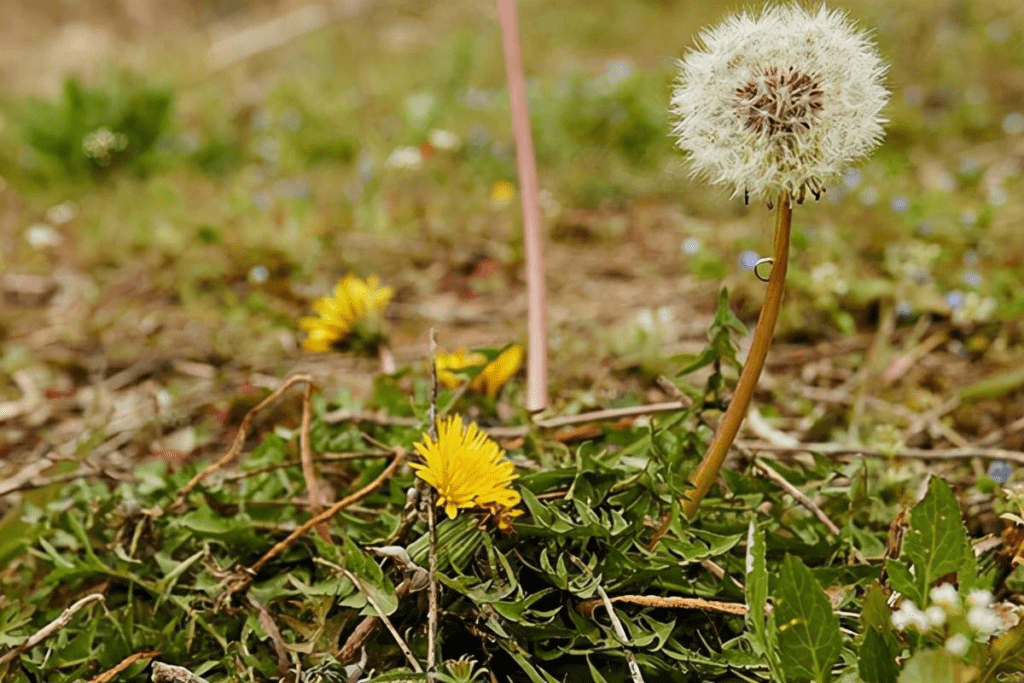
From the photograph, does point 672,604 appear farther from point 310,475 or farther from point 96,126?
point 96,126

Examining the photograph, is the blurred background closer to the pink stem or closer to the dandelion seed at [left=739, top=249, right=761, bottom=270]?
the dandelion seed at [left=739, top=249, right=761, bottom=270]

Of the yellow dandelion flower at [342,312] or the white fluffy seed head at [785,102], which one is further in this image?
the yellow dandelion flower at [342,312]

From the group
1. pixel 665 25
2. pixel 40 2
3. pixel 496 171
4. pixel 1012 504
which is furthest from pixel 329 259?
pixel 40 2

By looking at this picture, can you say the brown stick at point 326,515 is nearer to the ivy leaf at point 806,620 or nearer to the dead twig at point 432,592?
the dead twig at point 432,592

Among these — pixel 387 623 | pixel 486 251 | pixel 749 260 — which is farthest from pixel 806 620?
pixel 486 251

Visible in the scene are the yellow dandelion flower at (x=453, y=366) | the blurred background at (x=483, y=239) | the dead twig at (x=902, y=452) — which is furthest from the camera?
the blurred background at (x=483, y=239)

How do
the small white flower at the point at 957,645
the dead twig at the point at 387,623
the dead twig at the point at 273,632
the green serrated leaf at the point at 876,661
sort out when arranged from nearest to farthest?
1. the small white flower at the point at 957,645
2. the green serrated leaf at the point at 876,661
3. the dead twig at the point at 387,623
4. the dead twig at the point at 273,632

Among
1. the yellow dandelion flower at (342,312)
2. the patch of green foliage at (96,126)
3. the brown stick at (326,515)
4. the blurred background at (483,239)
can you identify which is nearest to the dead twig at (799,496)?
the blurred background at (483,239)

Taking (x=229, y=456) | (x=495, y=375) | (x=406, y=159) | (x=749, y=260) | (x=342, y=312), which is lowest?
(x=229, y=456)
